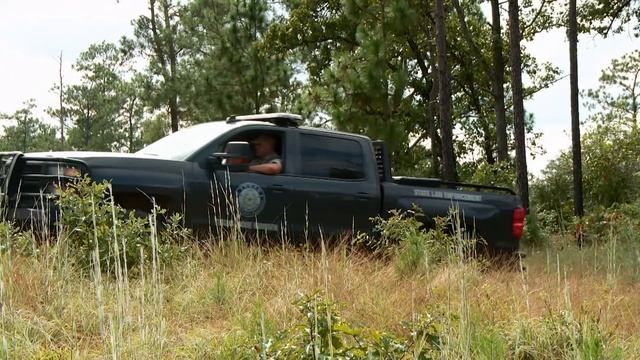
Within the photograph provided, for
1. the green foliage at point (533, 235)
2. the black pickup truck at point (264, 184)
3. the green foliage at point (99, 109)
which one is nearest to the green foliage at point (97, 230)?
the black pickup truck at point (264, 184)

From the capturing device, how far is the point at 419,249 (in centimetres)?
677

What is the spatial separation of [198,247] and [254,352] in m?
2.93

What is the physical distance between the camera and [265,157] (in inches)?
306

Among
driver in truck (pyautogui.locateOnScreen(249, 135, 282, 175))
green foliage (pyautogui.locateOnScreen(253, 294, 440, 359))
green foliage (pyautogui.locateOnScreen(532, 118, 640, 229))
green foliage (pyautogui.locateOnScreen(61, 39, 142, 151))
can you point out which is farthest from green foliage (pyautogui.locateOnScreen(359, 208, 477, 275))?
green foliage (pyautogui.locateOnScreen(61, 39, 142, 151))

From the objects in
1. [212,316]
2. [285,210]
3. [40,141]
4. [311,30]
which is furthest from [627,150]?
[40,141]

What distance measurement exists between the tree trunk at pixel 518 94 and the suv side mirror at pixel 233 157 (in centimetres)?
1228

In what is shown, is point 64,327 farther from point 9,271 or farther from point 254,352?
point 254,352

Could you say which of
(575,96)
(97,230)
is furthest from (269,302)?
(575,96)

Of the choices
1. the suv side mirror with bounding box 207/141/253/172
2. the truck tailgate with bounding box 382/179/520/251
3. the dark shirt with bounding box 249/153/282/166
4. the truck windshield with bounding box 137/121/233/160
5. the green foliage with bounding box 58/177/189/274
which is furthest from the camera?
the truck tailgate with bounding box 382/179/520/251

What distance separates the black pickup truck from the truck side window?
0.04ft

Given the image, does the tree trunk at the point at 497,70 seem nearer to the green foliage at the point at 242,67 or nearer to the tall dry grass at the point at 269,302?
the green foliage at the point at 242,67

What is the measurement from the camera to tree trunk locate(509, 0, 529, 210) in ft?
60.3

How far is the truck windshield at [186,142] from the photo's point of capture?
24.3 ft

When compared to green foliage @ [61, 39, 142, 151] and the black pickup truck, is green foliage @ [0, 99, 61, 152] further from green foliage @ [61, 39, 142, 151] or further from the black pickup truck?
the black pickup truck
